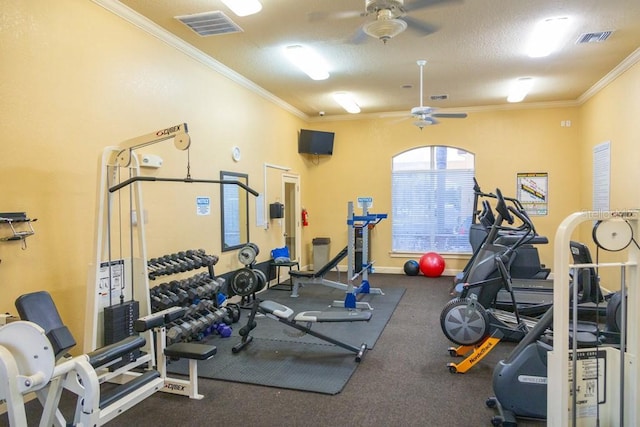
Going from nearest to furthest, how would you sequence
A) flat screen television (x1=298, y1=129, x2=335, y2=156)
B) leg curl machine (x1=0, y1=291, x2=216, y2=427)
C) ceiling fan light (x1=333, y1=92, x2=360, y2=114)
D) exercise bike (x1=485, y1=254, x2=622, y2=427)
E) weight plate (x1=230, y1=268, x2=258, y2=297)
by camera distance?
1. leg curl machine (x1=0, y1=291, x2=216, y2=427)
2. exercise bike (x1=485, y1=254, x2=622, y2=427)
3. weight plate (x1=230, y1=268, x2=258, y2=297)
4. ceiling fan light (x1=333, y1=92, x2=360, y2=114)
5. flat screen television (x1=298, y1=129, x2=335, y2=156)

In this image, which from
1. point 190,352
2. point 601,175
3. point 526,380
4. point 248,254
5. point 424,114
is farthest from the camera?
point 601,175

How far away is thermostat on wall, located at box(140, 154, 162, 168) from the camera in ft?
13.7

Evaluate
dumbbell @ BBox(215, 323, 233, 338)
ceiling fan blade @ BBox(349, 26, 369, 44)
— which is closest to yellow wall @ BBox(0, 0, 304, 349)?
dumbbell @ BBox(215, 323, 233, 338)

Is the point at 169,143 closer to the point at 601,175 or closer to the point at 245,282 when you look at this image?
the point at 245,282

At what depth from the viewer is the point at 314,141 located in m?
8.50

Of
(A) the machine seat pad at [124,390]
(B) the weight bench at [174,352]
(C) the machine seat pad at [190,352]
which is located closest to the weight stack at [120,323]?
(B) the weight bench at [174,352]

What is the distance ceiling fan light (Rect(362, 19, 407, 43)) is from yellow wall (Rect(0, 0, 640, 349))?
7.95ft

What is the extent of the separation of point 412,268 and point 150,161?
5.54 meters

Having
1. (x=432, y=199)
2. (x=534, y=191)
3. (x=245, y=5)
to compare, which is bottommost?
(x=432, y=199)

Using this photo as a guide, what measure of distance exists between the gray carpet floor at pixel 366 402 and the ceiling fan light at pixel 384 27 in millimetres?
2783

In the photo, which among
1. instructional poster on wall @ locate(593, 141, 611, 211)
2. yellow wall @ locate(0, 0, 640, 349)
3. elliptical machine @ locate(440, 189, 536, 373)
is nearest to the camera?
yellow wall @ locate(0, 0, 640, 349)

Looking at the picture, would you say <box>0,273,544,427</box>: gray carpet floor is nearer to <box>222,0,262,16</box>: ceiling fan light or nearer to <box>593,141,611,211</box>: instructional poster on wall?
<box>222,0,262,16</box>: ceiling fan light

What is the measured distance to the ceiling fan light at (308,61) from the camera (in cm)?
492

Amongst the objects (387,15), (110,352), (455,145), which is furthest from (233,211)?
(455,145)
